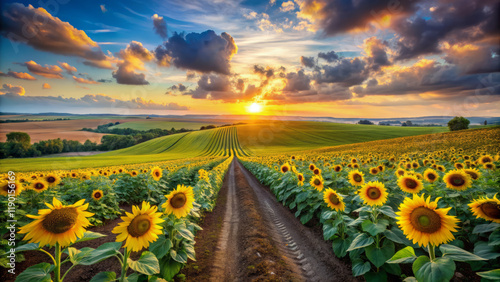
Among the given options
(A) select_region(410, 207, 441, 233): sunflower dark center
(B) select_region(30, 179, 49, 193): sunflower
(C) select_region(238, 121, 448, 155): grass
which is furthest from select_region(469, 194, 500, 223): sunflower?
(C) select_region(238, 121, 448, 155): grass

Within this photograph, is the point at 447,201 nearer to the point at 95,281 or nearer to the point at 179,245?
the point at 179,245

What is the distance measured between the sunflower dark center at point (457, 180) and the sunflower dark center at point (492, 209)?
2.21m

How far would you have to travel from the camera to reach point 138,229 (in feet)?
10.4

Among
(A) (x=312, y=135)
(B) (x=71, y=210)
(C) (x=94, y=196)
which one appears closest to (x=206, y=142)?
(A) (x=312, y=135)

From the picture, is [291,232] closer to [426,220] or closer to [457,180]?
[457,180]

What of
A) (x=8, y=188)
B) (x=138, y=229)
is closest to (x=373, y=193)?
(x=138, y=229)

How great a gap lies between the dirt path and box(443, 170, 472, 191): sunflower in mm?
3273

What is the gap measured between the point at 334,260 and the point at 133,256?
18.4 feet

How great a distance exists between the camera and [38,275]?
2.46 meters

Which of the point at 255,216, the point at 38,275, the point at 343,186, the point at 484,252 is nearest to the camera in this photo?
the point at 38,275

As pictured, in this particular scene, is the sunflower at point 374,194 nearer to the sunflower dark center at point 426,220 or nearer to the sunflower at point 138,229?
the sunflower dark center at point 426,220

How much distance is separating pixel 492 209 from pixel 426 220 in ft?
4.11

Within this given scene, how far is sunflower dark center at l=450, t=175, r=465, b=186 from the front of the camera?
204 inches

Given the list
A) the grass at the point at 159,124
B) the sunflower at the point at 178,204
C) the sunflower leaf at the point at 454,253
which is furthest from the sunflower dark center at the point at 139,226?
the grass at the point at 159,124
